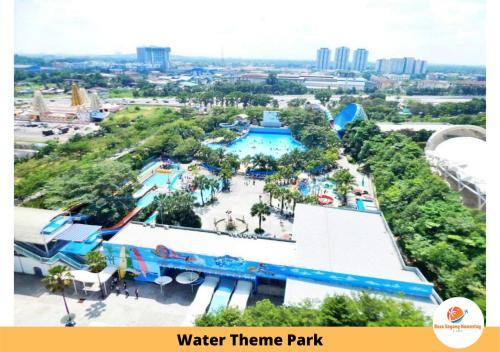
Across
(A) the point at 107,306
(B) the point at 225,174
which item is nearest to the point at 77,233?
(A) the point at 107,306

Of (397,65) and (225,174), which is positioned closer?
(225,174)

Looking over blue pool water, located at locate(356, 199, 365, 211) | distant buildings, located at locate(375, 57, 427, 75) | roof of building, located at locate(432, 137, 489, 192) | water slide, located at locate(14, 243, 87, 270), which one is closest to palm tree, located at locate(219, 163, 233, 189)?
blue pool water, located at locate(356, 199, 365, 211)

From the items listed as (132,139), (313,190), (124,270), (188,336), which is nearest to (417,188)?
(313,190)

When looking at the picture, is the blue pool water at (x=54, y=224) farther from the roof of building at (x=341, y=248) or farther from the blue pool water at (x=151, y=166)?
the roof of building at (x=341, y=248)

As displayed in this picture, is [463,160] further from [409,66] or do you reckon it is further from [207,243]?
[409,66]

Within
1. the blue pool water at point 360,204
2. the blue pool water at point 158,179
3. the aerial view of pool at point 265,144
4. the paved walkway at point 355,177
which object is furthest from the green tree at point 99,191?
the aerial view of pool at point 265,144

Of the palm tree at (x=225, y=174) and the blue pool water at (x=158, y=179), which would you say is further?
the blue pool water at (x=158, y=179)

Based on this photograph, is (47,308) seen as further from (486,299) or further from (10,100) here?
(486,299)
